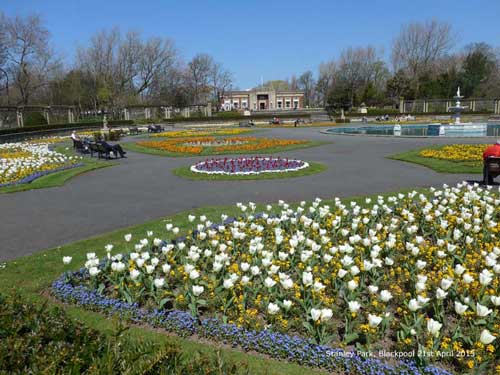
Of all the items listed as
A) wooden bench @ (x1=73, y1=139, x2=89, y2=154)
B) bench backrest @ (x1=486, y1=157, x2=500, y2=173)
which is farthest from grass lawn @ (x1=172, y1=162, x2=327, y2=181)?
wooden bench @ (x1=73, y1=139, x2=89, y2=154)

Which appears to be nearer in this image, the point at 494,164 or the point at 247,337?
the point at 247,337

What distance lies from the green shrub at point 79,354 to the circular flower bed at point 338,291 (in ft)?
3.79

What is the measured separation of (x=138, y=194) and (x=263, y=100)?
106126mm

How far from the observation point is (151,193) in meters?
10.6

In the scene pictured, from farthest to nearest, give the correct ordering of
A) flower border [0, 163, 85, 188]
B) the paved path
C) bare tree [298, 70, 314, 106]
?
bare tree [298, 70, 314, 106] → flower border [0, 163, 85, 188] → the paved path

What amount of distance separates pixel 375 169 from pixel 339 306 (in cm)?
992

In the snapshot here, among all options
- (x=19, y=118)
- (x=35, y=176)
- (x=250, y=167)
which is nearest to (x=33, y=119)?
(x=19, y=118)

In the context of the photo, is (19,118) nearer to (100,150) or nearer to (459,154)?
(100,150)

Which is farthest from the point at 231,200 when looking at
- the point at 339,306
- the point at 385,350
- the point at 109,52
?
the point at 109,52

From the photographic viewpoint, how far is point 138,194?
1046 cm

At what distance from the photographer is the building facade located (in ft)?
364

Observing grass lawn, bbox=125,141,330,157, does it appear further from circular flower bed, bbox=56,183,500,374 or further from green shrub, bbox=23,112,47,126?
green shrub, bbox=23,112,47,126

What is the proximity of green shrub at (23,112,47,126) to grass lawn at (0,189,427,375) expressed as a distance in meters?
34.1

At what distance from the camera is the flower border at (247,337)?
3.19 metres
